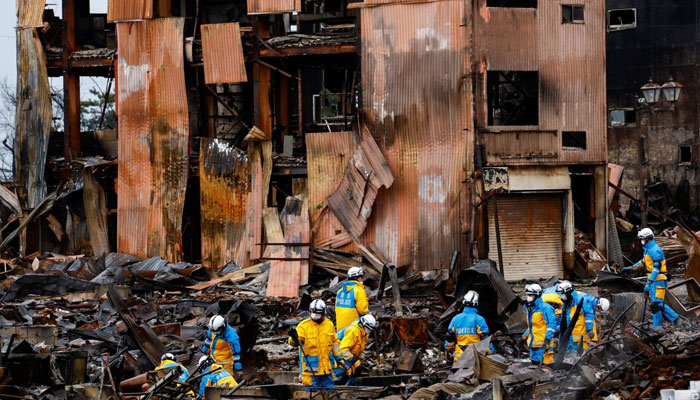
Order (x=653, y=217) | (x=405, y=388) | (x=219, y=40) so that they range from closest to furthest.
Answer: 1. (x=405, y=388)
2. (x=219, y=40)
3. (x=653, y=217)

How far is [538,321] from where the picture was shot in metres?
15.0

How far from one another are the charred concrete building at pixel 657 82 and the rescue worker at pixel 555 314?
2541cm

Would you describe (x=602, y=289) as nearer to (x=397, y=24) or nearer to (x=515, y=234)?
(x=515, y=234)

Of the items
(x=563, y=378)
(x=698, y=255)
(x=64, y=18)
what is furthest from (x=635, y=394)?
(x=64, y=18)

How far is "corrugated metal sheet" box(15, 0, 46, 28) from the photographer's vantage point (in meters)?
30.7

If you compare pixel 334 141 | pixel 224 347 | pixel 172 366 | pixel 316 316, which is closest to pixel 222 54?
pixel 334 141

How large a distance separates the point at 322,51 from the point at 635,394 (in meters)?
18.2

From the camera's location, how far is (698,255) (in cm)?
2227

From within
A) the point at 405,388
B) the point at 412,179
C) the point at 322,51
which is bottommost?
the point at 405,388

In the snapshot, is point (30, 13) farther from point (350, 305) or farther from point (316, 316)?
point (316, 316)

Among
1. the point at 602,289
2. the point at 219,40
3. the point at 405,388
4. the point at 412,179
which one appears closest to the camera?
the point at 405,388

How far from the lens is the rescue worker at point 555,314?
1480 centimetres

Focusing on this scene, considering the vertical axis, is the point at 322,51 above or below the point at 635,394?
above

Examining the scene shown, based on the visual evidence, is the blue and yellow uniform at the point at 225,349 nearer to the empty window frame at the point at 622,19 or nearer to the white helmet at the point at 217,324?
the white helmet at the point at 217,324
